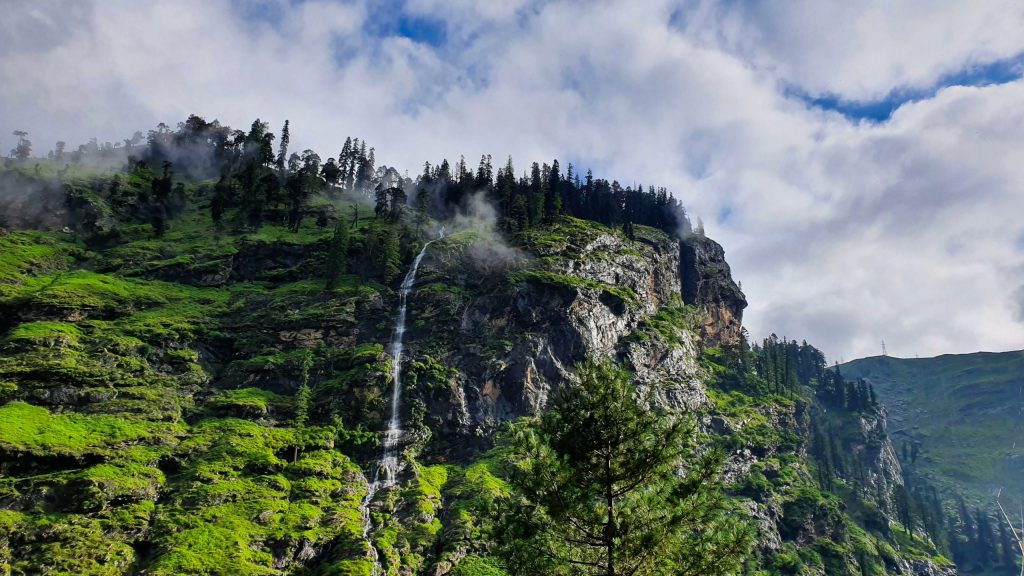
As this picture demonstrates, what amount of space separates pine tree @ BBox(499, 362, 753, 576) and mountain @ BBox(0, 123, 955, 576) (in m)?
1.23

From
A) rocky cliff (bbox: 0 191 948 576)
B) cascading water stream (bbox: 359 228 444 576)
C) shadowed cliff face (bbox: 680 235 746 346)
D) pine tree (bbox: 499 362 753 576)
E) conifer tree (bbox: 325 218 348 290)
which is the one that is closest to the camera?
pine tree (bbox: 499 362 753 576)

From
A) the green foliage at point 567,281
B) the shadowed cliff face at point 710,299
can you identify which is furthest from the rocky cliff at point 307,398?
the shadowed cliff face at point 710,299

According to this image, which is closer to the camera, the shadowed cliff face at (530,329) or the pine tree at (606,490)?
the pine tree at (606,490)

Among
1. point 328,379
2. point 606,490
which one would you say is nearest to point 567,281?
point 328,379

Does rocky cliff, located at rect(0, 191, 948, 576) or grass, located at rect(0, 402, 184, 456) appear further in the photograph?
grass, located at rect(0, 402, 184, 456)

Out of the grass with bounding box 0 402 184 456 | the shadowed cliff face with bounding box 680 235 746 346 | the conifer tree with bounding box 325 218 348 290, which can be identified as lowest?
the grass with bounding box 0 402 184 456

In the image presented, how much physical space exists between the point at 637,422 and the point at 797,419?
532 feet

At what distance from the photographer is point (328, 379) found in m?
102

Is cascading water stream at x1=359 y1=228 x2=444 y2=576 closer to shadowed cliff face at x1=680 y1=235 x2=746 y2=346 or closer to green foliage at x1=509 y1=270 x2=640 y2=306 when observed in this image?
green foliage at x1=509 y1=270 x2=640 y2=306

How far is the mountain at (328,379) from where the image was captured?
65.5m

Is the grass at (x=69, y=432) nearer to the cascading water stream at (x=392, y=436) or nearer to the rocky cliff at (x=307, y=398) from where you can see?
the rocky cliff at (x=307, y=398)

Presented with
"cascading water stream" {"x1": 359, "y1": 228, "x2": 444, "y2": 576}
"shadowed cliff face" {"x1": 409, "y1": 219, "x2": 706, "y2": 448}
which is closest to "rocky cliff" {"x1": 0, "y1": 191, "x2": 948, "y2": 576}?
"shadowed cliff face" {"x1": 409, "y1": 219, "x2": 706, "y2": 448}

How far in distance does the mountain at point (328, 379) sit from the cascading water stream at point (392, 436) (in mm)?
413

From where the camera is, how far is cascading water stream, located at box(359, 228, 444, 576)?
76625 millimetres
